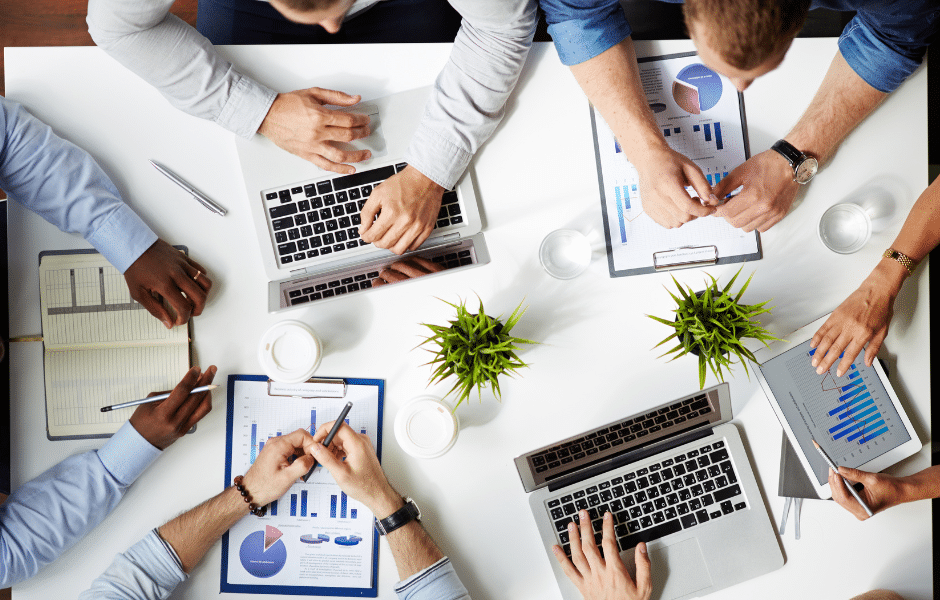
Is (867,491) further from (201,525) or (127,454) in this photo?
(127,454)

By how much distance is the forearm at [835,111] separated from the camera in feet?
4.00

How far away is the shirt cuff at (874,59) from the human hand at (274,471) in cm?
140

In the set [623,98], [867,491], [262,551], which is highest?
[623,98]

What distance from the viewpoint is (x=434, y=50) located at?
4.10ft

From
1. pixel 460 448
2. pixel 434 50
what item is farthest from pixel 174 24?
pixel 460 448

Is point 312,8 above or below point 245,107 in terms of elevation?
above

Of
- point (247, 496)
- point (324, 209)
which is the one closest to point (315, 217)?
point (324, 209)

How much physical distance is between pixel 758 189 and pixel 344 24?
1.08m

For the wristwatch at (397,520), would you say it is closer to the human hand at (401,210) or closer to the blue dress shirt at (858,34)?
the human hand at (401,210)

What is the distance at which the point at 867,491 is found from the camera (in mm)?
1208

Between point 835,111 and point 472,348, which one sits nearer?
point 472,348

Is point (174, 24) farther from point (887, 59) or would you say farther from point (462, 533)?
point (887, 59)

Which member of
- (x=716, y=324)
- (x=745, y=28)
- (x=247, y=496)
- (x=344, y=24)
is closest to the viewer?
(x=745, y=28)

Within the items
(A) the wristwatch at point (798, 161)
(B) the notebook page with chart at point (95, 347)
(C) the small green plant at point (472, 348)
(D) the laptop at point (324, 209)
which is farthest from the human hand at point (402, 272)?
(A) the wristwatch at point (798, 161)
